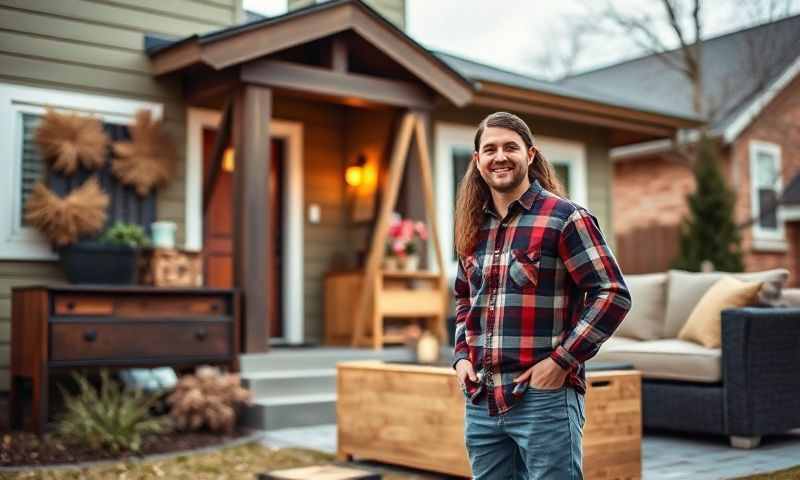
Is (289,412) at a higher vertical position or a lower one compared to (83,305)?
lower

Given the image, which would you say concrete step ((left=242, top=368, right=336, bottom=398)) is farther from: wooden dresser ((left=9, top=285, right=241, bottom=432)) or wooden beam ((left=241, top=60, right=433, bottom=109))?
wooden beam ((left=241, top=60, right=433, bottom=109))

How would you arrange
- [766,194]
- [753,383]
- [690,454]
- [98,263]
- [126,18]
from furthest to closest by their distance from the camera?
[766,194], [126,18], [98,263], [753,383], [690,454]

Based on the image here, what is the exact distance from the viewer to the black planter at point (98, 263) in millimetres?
5918

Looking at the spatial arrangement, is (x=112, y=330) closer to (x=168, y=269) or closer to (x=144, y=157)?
(x=168, y=269)

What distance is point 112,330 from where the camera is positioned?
5680 mm

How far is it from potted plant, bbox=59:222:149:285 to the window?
396 inches

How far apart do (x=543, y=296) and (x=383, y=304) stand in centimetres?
518

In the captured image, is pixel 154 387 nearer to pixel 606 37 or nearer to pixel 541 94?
pixel 541 94

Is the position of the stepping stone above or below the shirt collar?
below

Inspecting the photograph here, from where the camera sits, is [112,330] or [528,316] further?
[112,330]

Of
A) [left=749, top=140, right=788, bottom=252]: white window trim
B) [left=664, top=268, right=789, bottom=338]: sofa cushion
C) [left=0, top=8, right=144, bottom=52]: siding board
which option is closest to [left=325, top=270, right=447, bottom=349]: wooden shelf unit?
[left=664, top=268, right=789, bottom=338]: sofa cushion

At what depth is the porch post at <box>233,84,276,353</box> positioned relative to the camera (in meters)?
6.35

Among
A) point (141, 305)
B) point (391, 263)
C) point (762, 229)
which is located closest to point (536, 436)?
point (141, 305)

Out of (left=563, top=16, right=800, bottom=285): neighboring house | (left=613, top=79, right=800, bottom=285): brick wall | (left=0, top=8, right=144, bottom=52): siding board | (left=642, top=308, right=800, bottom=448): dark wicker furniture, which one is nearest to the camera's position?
(left=0, top=8, right=144, bottom=52): siding board
